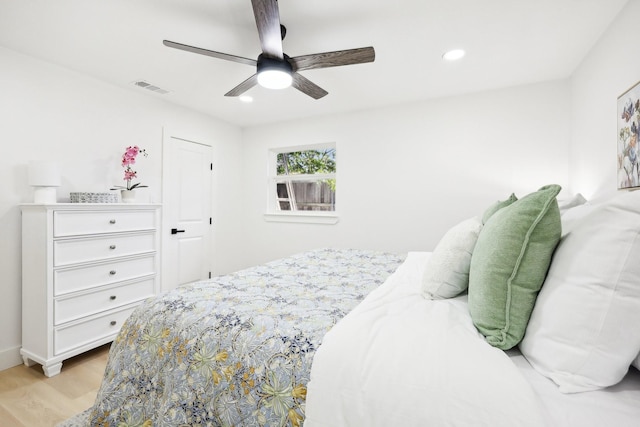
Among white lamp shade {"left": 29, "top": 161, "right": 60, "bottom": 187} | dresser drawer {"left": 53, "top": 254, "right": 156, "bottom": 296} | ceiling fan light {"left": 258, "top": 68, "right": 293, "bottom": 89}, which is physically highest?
ceiling fan light {"left": 258, "top": 68, "right": 293, "bottom": 89}

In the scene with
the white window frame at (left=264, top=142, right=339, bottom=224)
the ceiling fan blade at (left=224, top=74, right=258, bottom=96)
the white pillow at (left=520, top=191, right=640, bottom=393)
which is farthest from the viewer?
the white window frame at (left=264, top=142, right=339, bottom=224)

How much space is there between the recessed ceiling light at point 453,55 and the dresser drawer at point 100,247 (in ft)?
10.1

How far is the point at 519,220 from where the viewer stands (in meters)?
0.93

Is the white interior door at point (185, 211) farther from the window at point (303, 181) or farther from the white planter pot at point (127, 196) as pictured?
the window at point (303, 181)

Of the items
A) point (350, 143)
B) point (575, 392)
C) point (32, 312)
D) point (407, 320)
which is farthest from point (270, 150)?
point (575, 392)

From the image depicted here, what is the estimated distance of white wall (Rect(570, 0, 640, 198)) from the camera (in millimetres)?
1774

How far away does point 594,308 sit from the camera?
0.73 metres

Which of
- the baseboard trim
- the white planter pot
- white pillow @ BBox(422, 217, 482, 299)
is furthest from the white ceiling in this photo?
the baseboard trim

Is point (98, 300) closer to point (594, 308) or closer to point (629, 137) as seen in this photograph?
point (594, 308)

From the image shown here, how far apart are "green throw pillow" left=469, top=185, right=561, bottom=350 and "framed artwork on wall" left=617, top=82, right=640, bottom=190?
4.27 feet

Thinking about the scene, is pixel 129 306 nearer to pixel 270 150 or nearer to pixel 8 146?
pixel 8 146

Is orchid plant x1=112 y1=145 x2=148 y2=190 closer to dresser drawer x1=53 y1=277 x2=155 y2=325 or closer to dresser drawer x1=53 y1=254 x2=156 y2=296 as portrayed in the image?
dresser drawer x1=53 y1=254 x2=156 y2=296

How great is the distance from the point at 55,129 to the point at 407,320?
3217 millimetres

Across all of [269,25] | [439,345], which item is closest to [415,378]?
[439,345]
